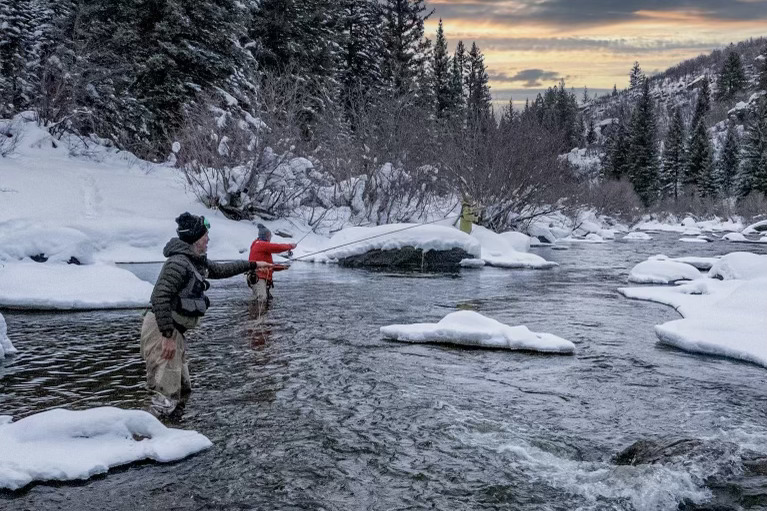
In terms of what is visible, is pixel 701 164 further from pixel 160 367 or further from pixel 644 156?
pixel 160 367

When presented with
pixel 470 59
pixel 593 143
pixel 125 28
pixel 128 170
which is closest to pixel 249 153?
pixel 128 170

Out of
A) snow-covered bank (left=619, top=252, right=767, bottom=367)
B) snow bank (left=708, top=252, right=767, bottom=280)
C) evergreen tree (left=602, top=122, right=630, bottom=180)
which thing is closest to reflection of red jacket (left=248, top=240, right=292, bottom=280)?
snow-covered bank (left=619, top=252, right=767, bottom=367)

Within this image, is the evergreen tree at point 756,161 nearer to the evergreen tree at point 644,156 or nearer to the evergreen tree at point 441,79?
the evergreen tree at point 644,156

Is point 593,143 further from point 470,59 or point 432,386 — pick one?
point 432,386

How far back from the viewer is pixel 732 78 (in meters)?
121

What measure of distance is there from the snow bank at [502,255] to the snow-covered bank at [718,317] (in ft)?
22.2

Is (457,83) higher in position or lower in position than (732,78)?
lower

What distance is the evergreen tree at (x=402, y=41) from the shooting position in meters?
49.2

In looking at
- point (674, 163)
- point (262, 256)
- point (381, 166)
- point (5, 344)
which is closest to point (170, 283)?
point (5, 344)

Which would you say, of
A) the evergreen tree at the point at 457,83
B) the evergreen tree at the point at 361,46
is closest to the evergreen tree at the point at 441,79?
the evergreen tree at the point at 457,83

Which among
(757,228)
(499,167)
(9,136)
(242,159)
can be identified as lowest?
(757,228)

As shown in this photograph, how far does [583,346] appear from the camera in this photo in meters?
9.80

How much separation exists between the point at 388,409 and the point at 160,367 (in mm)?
2204

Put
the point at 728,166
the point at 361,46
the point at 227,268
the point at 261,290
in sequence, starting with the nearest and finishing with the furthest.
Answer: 1. the point at 227,268
2. the point at 261,290
3. the point at 361,46
4. the point at 728,166
